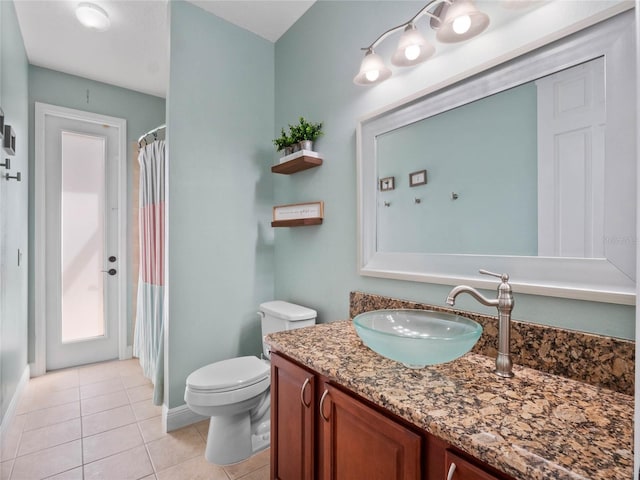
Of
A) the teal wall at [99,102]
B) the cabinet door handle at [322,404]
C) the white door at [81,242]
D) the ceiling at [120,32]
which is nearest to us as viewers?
the cabinet door handle at [322,404]

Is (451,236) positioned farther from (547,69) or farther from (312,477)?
(312,477)

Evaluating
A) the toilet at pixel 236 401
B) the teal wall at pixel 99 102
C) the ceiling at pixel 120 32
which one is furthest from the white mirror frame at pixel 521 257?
the teal wall at pixel 99 102

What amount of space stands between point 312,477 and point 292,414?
21 cm

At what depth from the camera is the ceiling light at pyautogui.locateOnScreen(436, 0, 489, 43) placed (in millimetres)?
1068

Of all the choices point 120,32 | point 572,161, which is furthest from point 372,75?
point 120,32

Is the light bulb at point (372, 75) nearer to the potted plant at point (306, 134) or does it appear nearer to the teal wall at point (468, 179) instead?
the teal wall at point (468, 179)

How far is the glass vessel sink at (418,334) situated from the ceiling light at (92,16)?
2568 mm

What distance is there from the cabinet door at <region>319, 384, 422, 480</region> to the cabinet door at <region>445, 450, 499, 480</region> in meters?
0.09

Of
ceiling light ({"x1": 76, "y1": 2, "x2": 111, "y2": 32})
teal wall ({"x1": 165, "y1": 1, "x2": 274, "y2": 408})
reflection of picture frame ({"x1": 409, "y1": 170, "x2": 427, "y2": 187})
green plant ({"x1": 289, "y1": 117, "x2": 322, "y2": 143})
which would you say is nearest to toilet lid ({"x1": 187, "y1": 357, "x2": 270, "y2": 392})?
teal wall ({"x1": 165, "y1": 1, "x2": 274, "y2": 408})

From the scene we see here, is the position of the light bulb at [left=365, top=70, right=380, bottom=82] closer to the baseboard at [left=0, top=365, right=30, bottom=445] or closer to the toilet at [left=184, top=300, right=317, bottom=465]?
the toilet at [left=184, top=300, right=317, bottom=465]

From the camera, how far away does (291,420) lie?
1217 millimetres

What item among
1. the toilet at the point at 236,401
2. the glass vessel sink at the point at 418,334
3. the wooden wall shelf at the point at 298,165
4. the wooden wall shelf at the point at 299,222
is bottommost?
the toilet at the point at 236,401

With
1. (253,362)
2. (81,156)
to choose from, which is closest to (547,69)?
(253,362)

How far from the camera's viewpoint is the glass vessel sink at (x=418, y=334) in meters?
0.92
